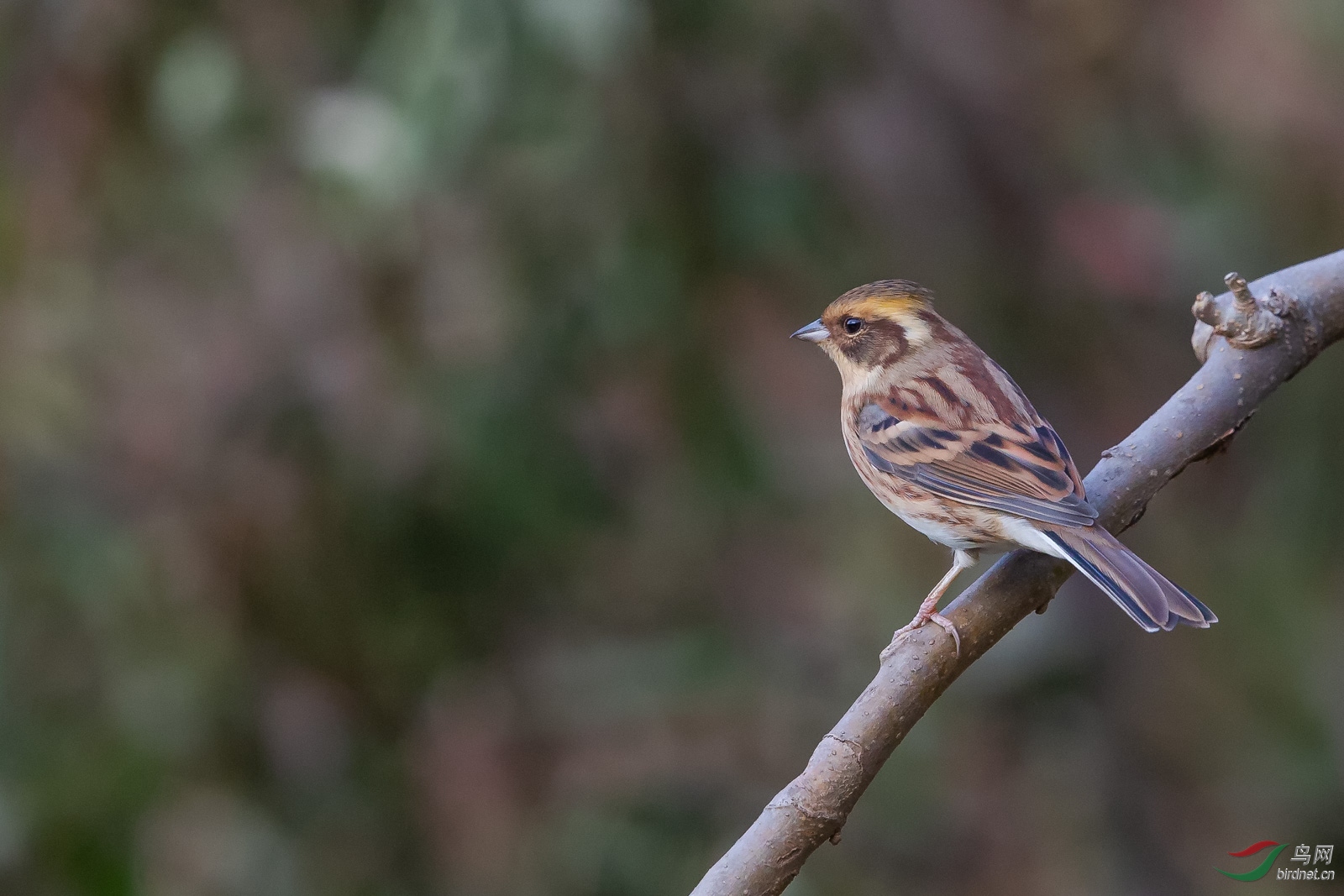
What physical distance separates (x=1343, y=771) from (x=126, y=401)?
5224 millimetres

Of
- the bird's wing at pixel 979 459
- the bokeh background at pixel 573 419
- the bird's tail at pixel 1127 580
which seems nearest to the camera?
A: the bird's tail at pixel 1127 580

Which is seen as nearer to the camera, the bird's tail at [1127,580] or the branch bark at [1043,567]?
the branch bark at [1043,567]

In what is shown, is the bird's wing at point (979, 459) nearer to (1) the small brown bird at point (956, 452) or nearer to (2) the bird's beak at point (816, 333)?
(1) the small brown bird at point (956, 452)

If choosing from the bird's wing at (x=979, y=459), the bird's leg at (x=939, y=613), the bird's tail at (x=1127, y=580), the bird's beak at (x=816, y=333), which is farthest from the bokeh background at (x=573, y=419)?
the bird's tail at (x=1127, y=580)

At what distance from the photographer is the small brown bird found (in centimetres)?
304

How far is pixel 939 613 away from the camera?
9.13 feet

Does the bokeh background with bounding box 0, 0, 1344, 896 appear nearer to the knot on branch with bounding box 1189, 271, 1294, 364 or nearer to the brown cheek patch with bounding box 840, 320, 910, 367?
the brown cheek patch with bounding box 840, 320, 910, 367

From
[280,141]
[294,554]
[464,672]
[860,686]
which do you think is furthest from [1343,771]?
[280,141]

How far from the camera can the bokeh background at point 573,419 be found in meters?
4.97

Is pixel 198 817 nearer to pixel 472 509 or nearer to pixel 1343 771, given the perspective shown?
pixel 472 509

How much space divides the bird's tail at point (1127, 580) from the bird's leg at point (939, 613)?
314 millimetres

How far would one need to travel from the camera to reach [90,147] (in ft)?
16.7

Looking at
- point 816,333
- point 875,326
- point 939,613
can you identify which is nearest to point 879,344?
point 875,326

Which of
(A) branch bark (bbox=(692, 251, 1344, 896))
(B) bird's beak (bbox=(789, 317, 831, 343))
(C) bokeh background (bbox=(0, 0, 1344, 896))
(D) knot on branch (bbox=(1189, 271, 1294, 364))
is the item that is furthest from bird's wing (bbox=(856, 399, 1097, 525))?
(C) bokeh background (bbox=(0, 0, 1344, 896))
